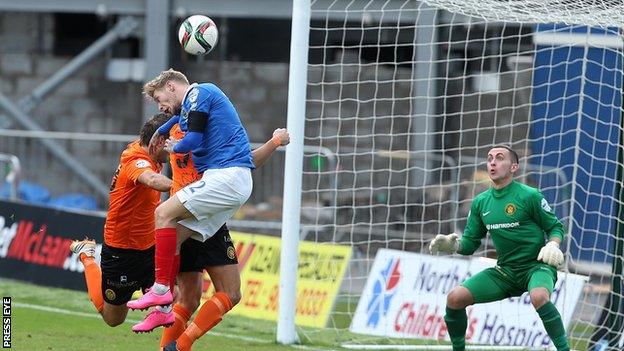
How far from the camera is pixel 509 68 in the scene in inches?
822

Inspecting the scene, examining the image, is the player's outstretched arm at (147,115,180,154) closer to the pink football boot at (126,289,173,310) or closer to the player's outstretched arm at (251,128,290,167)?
the player's outstretched arm at (251,128,290,167)

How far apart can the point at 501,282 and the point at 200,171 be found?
2.67 m

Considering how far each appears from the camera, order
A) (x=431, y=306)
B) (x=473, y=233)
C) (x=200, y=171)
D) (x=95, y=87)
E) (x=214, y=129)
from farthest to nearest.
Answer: (x=95, y=87) → (x=431, y=306) → (x=473, y=233) → (x=200, y=171) → (x=214, y=129)

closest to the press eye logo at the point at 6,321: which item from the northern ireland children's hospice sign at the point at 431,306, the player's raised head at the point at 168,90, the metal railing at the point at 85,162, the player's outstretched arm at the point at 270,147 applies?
the player's raised head at the point at 168,90

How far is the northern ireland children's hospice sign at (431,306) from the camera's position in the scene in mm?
13336

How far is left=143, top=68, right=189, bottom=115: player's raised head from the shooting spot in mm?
9555

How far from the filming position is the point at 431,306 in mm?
14008

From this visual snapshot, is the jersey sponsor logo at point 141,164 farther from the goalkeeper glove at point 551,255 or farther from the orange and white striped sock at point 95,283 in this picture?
the goalkeeper glove at point 551,255

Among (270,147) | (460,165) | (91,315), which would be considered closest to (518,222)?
(270,147)

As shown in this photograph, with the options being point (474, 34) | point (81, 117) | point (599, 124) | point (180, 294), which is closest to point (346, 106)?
point (474, 34)

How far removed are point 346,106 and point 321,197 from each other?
2637 millimetres

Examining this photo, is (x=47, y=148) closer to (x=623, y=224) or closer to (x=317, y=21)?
(x=317, y=21)

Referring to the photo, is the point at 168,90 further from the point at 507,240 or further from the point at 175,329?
the point at 507,240

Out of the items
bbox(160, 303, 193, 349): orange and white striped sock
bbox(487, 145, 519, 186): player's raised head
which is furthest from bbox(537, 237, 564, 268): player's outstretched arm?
bbox(160, 303, 193, 349): orange and white striped sock
